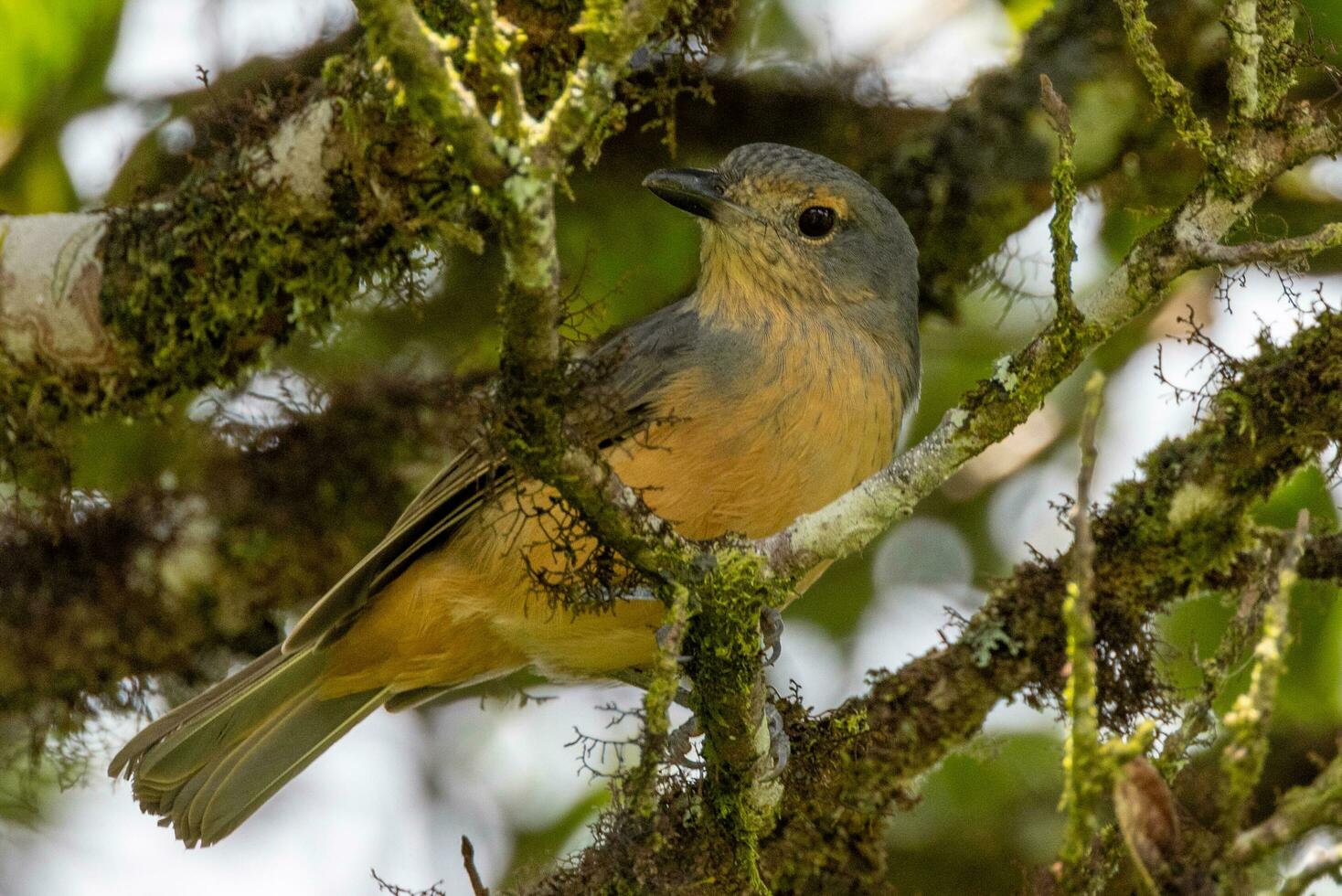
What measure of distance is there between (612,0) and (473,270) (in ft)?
13.1

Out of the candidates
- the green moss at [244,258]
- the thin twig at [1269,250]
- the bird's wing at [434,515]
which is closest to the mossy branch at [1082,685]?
the thin twig at [1269,250]

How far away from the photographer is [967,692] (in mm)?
4453

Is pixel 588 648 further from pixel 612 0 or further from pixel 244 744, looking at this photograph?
pixel 612 0

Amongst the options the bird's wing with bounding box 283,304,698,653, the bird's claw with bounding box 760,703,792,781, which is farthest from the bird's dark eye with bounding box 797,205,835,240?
the bird's claw with bounding box 760,703,792,781

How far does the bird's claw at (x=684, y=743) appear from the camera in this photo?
3977mm

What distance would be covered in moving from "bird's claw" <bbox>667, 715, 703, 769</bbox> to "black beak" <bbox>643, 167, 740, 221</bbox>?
2.03 m

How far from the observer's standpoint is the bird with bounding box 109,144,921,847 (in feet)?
15.1

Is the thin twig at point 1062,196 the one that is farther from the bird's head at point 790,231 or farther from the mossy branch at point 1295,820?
the bird's head at point 790,231

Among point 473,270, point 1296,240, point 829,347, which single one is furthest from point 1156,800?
point 473,270

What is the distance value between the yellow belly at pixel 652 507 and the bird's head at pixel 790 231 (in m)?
0.53

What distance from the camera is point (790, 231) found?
18.1 feet

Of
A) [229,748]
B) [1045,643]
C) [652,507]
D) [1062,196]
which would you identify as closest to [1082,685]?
[1062,196]

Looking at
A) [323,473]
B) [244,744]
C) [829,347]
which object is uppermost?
[323,473]

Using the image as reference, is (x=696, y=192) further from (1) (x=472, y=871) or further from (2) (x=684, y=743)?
(1) (x=472, y=871)
